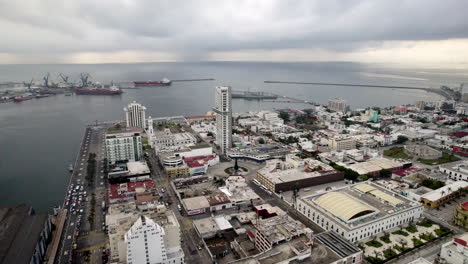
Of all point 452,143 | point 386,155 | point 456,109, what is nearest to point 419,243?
point 386,155

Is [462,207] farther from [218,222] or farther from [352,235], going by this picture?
[218,222]

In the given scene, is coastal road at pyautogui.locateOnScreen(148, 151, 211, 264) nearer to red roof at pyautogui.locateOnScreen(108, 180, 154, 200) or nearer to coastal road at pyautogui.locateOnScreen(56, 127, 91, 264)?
red roof at pyautogui.locateOnScreen(108, 180, 154, 200)

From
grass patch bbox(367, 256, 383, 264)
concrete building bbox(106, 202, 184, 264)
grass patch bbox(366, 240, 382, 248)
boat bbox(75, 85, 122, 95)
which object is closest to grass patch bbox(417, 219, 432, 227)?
grass patch bbox(366, 240, 382, 248)

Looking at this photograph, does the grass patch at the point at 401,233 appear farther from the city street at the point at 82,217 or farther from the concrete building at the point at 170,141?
the concrete building at the point at 170,141

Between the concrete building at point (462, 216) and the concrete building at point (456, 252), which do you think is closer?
the concrete building at point (456, 252)

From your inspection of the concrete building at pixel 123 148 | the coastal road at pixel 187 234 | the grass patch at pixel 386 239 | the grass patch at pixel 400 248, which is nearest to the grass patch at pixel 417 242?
the grass patch at pixel 400 248
